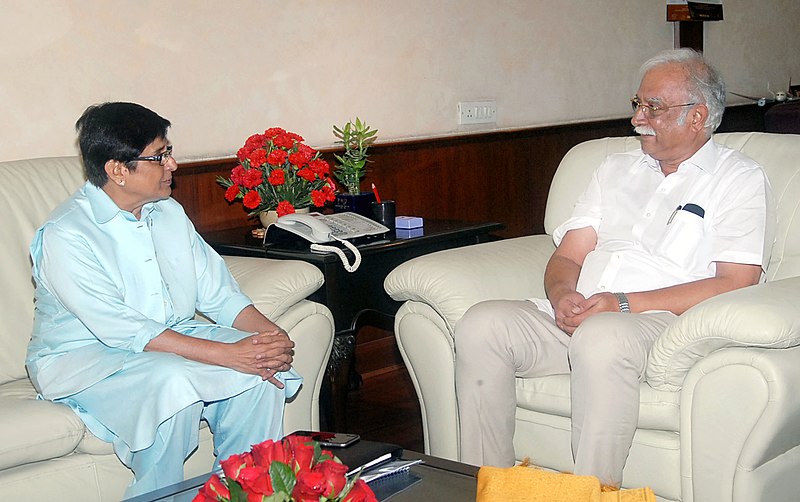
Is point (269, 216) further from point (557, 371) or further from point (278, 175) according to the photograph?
point (557, 371)

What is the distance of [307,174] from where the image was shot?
9.63ft

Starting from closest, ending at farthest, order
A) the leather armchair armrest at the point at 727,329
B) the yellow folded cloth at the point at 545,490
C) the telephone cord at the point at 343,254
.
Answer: the yellow folded cloth at the point at 545,490
the leather armchair armrest at the point at 727,329
the telephone cord at the point at 343,254

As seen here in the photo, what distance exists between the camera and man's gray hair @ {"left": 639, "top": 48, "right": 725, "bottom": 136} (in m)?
2.47

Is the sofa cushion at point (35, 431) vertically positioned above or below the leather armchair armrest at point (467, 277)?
below

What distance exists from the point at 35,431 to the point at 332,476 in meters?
1.03

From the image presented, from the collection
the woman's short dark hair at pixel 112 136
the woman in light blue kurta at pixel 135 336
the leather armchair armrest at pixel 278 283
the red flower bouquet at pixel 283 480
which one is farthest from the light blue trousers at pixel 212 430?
the red flower bouquet at pixel 283 480

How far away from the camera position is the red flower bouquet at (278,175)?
2910 mm

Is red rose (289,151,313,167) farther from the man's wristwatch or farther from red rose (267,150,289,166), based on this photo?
the man's wristwatch

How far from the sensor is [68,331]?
221cm

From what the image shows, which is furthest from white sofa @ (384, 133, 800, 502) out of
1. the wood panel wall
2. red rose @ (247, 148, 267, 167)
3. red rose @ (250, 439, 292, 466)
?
red rose @ (250, 439, 292, 466)

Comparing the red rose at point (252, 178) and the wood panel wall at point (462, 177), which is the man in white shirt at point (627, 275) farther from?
the wood panel wall at point (462, 177)

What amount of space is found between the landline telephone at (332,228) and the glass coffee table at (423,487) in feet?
3.26

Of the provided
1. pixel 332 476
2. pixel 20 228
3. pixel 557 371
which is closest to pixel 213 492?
pixel 332 476

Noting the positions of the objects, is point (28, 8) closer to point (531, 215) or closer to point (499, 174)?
point (499, 174)
